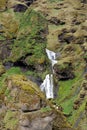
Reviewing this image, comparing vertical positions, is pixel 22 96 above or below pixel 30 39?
above

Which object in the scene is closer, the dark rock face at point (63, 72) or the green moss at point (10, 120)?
the green moss at point (10, 120)

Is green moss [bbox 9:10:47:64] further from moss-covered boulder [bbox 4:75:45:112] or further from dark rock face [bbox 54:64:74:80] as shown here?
moss-covered boulder [bbox 4:75:45:112]

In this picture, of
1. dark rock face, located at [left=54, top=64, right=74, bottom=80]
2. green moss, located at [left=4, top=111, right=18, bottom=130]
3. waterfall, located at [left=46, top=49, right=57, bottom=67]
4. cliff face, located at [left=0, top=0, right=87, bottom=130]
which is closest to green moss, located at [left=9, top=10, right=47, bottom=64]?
cliff face, located at [left=0, top=0, right=87, bottom=130]

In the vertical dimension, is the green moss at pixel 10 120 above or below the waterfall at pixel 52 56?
above

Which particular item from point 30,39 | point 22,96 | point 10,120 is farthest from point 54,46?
point 10,120

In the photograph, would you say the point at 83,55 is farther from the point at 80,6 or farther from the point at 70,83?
the point at 80,6

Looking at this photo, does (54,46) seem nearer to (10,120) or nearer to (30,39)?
(30,39)

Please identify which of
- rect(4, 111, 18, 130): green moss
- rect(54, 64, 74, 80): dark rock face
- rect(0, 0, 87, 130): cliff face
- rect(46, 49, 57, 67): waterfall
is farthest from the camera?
rect(46, 49, 57, 67): waterfall

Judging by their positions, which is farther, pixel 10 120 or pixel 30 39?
pixel 30 39

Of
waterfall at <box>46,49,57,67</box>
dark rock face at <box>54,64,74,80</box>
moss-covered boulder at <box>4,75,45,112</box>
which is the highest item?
moss-covered boulder at <box>4,75,45,112</box>

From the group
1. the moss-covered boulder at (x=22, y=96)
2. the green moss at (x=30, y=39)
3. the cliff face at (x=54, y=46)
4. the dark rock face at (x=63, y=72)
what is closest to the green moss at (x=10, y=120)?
the moss-covered boulder at (x=22, y=96)

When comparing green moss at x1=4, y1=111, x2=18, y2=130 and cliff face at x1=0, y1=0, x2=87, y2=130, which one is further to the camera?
cliff face at x1=0, y1=0, x2=87, y2=130

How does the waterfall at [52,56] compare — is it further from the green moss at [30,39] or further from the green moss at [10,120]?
the green moss at [10,120]
